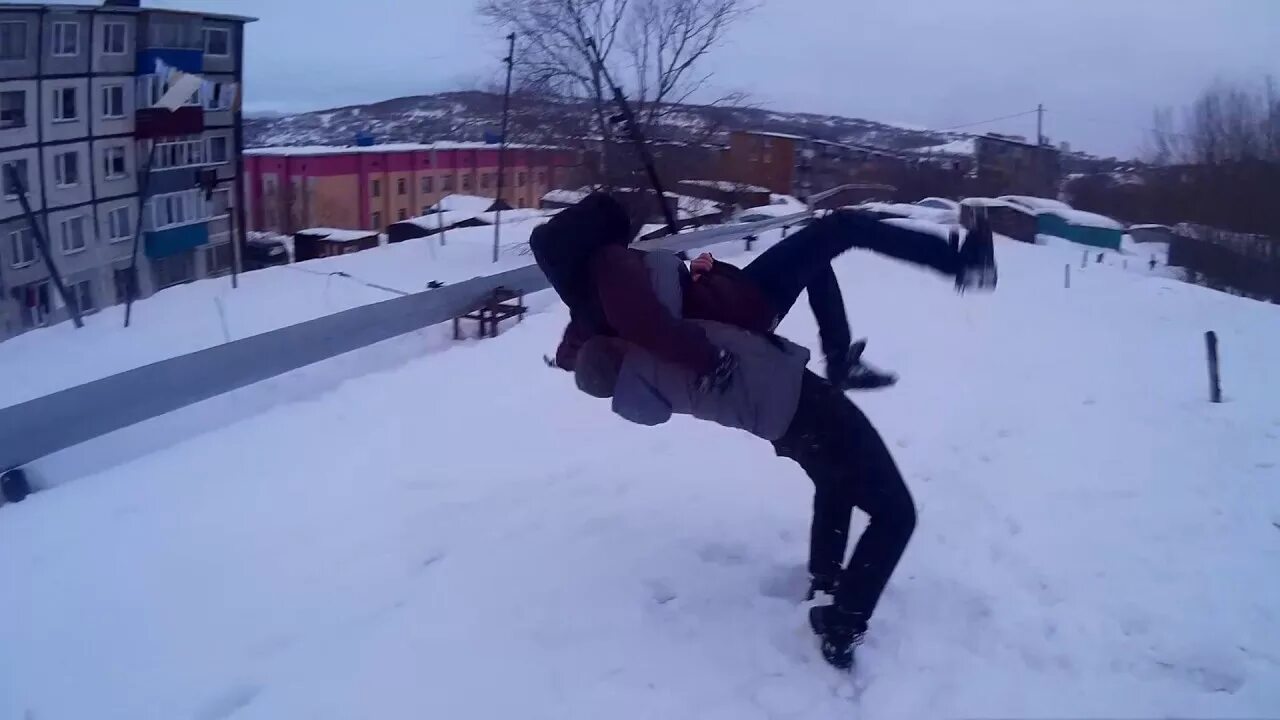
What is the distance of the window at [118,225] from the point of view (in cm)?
1748

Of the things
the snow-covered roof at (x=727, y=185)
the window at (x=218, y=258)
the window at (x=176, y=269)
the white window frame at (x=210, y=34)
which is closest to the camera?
the white window frame at (x=210, y=34)

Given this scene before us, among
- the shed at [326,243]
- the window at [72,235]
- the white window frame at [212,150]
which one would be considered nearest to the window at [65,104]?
the window at [72,235]

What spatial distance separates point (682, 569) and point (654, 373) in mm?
1157

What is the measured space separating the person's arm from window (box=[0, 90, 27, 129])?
15.4m

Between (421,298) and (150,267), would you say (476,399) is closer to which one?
(421,298)

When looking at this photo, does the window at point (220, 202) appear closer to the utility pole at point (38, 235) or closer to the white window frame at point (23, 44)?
the utility pole at point (38, 235)

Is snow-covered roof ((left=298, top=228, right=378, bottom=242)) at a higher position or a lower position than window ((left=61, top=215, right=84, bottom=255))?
higher

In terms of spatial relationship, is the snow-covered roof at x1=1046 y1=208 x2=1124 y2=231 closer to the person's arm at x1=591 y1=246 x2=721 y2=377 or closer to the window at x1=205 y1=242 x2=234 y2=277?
the window at x1=205 y1=242 x2=234 y2=277

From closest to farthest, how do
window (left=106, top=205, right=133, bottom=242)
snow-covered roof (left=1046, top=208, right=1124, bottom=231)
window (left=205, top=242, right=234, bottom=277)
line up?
window (left=106, top=205, right=133, bottom=242) → window (left=205, top=242, right=234, bottom=277) → snow-covered roof (left=1046, top=208, right=1124, bottom=231)

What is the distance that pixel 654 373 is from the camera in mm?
2920

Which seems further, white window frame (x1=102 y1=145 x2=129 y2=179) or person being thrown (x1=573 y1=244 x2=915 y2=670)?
white window frame (x1=102 y1=145 x2=129 y2=179)

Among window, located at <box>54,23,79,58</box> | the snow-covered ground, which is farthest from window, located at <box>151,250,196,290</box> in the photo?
the snow-covered ground

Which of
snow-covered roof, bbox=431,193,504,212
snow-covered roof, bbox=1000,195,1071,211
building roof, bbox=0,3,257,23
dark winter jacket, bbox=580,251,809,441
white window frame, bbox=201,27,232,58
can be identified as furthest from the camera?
snow-covered roof, bbox=1000,195,1071,211

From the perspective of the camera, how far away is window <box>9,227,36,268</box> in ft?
47.5
